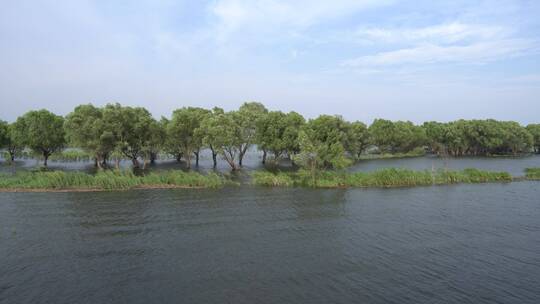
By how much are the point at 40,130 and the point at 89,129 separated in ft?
58.9

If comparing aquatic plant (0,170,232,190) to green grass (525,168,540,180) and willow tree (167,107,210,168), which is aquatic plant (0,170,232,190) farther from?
green grass (525,168,540,180)

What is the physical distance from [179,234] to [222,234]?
274 cm

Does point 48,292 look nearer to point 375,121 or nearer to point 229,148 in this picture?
point 229,148

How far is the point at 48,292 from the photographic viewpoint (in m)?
14.5

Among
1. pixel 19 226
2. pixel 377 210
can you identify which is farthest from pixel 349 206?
pixel 19 226

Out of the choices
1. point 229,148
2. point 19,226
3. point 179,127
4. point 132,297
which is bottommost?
point 132,297

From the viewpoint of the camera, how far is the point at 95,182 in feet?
120

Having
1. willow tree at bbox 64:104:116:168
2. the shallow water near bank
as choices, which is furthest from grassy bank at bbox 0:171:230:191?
willow tree at bbox 64:104:116:168

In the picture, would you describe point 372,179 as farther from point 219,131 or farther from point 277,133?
point 277,133

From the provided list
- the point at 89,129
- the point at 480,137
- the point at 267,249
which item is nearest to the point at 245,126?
the point at 89,129

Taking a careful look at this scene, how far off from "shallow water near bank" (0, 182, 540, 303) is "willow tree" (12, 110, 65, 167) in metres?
31.2

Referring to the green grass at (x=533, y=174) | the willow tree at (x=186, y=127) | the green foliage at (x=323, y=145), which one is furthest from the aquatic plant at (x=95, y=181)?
the green grass at (x=533, y=174)

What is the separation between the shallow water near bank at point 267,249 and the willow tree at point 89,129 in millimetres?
16806

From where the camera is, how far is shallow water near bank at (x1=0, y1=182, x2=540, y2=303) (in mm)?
14758
